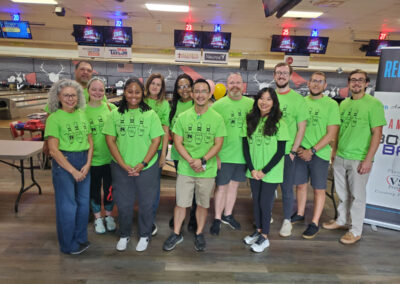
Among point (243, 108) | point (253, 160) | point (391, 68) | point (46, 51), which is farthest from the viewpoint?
point (46, 51)

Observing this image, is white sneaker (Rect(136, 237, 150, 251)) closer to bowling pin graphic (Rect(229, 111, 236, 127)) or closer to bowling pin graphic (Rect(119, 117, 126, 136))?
bowling pin graphic (Rect(119, 117, 126, 136))

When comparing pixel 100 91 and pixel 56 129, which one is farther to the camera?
pixel 100 91

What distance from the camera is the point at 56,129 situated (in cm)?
207

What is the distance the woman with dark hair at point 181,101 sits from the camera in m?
2.66

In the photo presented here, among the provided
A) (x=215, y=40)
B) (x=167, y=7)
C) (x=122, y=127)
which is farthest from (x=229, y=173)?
(x=215, y=40)

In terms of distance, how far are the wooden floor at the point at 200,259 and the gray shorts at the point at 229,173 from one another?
1.71ft

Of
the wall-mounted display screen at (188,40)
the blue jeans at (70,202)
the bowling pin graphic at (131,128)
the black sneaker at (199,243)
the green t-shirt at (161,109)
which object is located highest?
the wall-mounted display screen at (188,40)

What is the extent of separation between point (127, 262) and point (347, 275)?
5.56 feet

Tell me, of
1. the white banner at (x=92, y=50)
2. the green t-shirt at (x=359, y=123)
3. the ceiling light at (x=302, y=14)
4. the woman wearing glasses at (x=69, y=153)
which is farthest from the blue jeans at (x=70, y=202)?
the white banner at (x=92, y=50)

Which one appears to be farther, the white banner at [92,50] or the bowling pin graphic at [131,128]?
the white banner at [92,50]

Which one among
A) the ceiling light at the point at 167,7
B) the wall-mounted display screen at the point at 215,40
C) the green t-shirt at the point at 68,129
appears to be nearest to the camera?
the green t-shirt at the point at 68,129

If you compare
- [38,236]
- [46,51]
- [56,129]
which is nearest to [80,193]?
[56,129]

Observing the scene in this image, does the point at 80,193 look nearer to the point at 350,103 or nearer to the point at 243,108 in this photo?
the point at 243,108

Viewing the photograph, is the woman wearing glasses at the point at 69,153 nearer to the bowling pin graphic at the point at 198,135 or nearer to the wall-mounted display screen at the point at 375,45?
the bowling pin graphic at the point at 198,135
